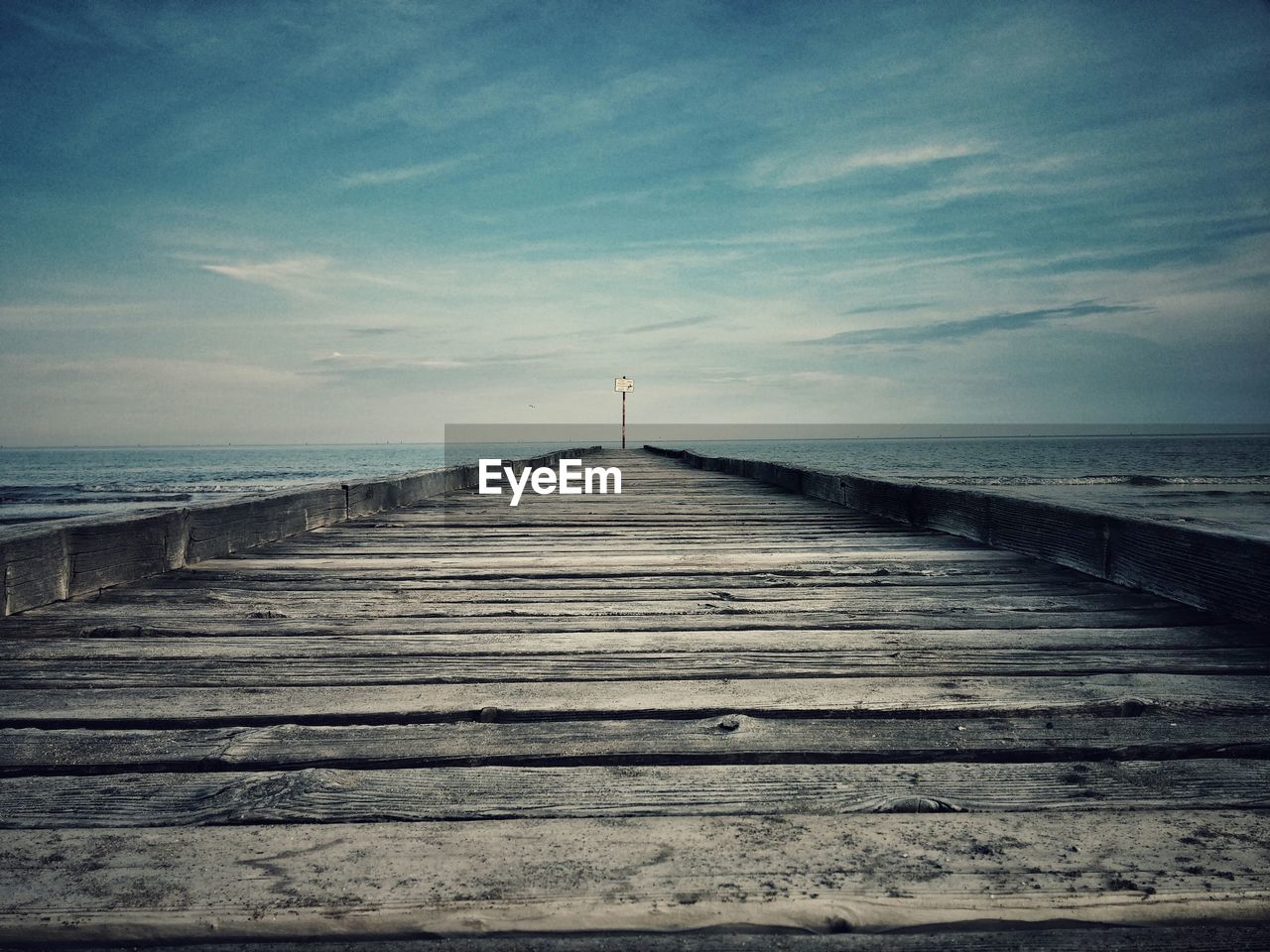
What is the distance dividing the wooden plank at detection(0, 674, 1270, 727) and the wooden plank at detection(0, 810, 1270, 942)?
0.50 metres

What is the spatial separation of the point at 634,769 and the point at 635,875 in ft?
1.24

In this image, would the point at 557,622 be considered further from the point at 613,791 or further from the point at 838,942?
the point at 838,942

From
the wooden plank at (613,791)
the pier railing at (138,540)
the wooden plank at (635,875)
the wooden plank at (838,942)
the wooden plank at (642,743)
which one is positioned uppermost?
the pier railing at (138,540)

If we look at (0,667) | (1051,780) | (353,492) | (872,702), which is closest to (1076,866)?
(1051,780)

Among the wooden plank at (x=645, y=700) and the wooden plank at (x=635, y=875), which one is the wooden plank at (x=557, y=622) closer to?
the wooden plank at (x=645, y=700)

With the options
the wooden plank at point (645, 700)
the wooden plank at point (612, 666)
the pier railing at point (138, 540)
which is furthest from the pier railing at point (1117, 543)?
the pier railing at point (138, 540)

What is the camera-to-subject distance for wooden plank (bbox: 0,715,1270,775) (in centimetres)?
161

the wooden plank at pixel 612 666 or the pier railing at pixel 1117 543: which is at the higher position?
the pier railing at pixel 1117 543

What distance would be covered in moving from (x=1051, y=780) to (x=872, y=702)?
18.7 inches

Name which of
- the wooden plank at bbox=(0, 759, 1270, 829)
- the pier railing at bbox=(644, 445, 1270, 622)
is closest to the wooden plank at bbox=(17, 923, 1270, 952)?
the wooden plank at bbox=(0, 759, 1270, 829)

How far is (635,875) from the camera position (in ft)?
3.94

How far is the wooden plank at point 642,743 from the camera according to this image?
1611 millimetres
